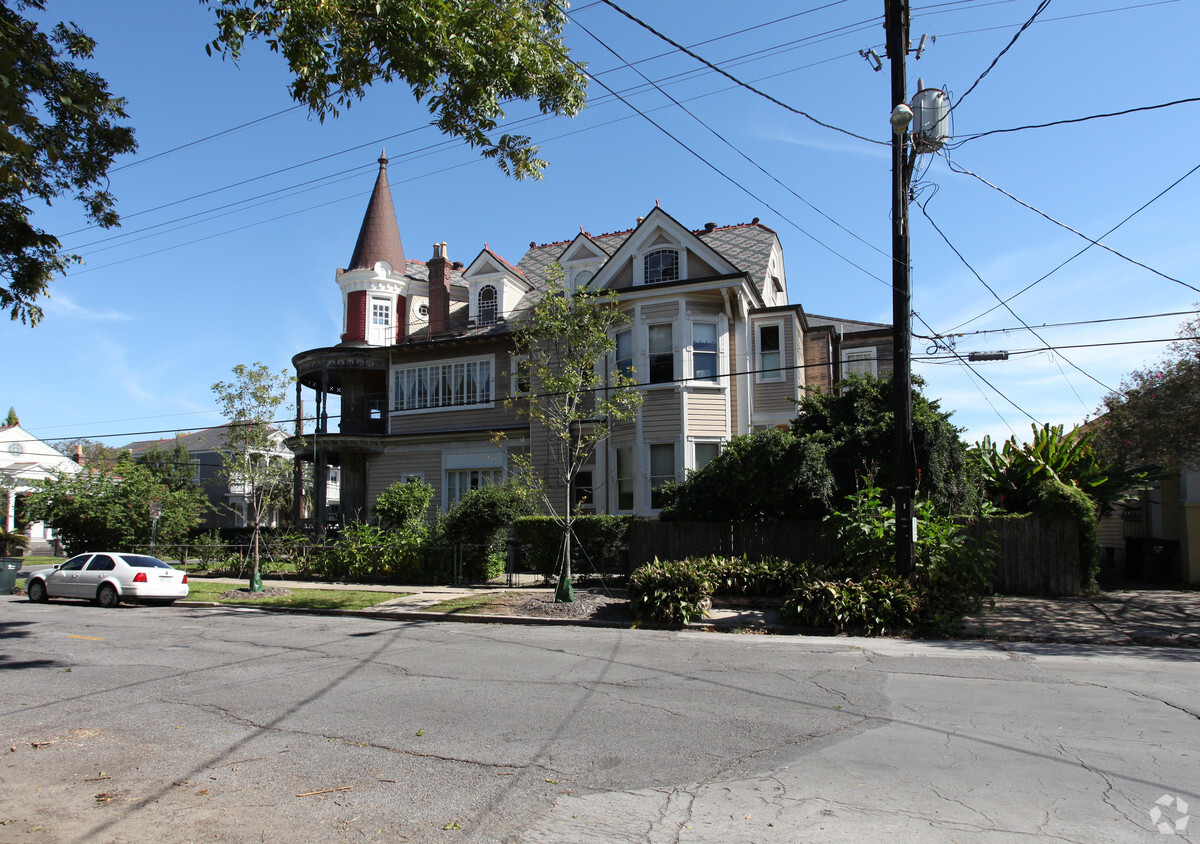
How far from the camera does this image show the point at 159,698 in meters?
8.08

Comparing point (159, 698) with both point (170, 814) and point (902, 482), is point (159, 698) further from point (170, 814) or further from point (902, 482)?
point (902, 482)

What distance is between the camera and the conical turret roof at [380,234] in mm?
30250

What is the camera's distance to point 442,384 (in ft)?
94.1

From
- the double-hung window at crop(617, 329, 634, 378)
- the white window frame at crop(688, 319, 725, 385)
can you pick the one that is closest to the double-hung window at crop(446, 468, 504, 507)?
the double-hung window at crop(617, 329, 634, 378)

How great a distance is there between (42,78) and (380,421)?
2270 cm

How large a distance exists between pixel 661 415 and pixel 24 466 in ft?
137

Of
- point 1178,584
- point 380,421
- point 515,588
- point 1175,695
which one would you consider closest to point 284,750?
point 1175,695

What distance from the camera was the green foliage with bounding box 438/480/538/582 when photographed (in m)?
20.5

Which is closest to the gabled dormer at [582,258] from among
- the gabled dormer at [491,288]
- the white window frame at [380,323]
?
the gabled dormer at [491,288]

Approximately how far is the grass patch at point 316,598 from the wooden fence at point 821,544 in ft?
20.2

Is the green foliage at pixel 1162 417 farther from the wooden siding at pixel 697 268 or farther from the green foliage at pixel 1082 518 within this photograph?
the wooden siding at pixel 697 268

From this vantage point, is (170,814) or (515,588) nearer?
(170,814)

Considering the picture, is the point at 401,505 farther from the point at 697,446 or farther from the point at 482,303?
the point at 482,303

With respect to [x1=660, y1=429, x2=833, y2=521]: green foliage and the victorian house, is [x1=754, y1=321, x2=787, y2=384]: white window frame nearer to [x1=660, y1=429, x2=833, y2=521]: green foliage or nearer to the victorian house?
the victorian house
